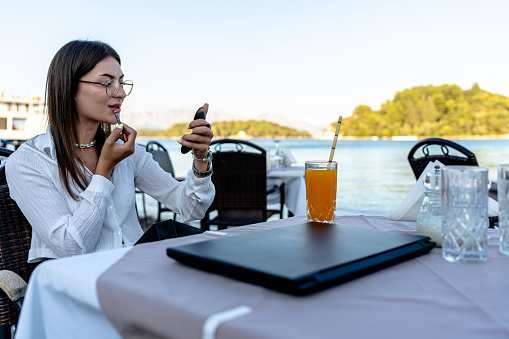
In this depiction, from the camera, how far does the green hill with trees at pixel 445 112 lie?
3806 cm

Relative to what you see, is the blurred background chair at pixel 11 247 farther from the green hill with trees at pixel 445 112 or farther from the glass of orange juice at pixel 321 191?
the green hill with trees at pixel 445 112

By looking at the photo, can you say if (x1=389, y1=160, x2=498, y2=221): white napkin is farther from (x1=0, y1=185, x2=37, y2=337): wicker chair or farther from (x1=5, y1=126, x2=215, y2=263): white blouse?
(x1=0, y1=185, x2=37, y2=337): wicker chair

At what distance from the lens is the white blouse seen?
1128mm

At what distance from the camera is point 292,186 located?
12.5 ft

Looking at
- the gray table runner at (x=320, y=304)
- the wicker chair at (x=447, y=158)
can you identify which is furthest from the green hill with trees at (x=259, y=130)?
the gray table runner at (x=320, y=304)

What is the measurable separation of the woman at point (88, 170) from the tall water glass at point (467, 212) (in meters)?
0.65

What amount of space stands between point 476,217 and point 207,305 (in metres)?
0.41

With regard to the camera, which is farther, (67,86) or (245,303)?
(67,86)

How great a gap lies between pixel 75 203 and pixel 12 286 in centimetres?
37

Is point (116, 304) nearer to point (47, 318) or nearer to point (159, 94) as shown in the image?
point (47, 318)

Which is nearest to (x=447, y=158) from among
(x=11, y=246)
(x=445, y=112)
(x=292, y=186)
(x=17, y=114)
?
(x=292, y=186)

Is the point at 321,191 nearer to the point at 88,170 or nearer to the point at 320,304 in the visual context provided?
the point at 320,304

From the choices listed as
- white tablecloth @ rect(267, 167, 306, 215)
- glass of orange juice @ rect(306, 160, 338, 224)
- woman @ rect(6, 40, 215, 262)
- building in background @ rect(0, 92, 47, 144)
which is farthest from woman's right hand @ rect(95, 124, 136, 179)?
building in background @ rect(0, 92, 47, 144)

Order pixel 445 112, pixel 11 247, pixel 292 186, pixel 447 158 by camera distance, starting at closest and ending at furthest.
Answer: pixel 11 247, pixel 447 158, pixel 292 186, pixel 445 112
